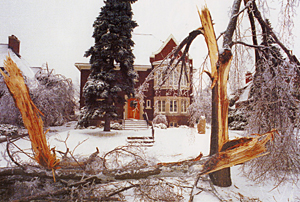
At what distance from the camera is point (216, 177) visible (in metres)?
2.97

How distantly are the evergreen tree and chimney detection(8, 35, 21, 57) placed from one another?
11.8 feet

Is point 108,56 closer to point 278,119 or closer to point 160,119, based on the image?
point 160,119

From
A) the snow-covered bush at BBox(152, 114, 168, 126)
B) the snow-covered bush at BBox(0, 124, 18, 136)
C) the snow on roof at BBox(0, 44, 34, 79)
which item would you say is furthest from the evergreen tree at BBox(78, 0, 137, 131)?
the snow-covered bush at BBox(0, 124, 18, 136)

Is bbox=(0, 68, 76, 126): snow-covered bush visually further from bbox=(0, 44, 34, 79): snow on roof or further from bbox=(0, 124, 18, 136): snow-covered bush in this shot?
bbox=(0, 124, 18, 136): snow-covered bush

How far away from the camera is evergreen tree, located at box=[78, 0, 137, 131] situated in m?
7.12

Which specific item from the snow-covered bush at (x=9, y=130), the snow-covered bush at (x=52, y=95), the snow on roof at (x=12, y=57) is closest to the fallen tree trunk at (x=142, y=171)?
the snow-covered bush at (x=9, y=130)

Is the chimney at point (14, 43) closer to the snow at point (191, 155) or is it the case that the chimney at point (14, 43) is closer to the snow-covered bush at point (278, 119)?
the snow at point (191, 155)

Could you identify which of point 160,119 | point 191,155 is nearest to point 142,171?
point 191,155

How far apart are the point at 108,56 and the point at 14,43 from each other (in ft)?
14.5

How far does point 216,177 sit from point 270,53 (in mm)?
2698

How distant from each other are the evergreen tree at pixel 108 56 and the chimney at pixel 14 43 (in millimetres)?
3608

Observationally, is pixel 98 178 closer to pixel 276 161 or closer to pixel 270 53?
pixel 276 161

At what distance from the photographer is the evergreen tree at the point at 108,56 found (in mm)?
7117

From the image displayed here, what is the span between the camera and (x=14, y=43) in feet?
10.8
